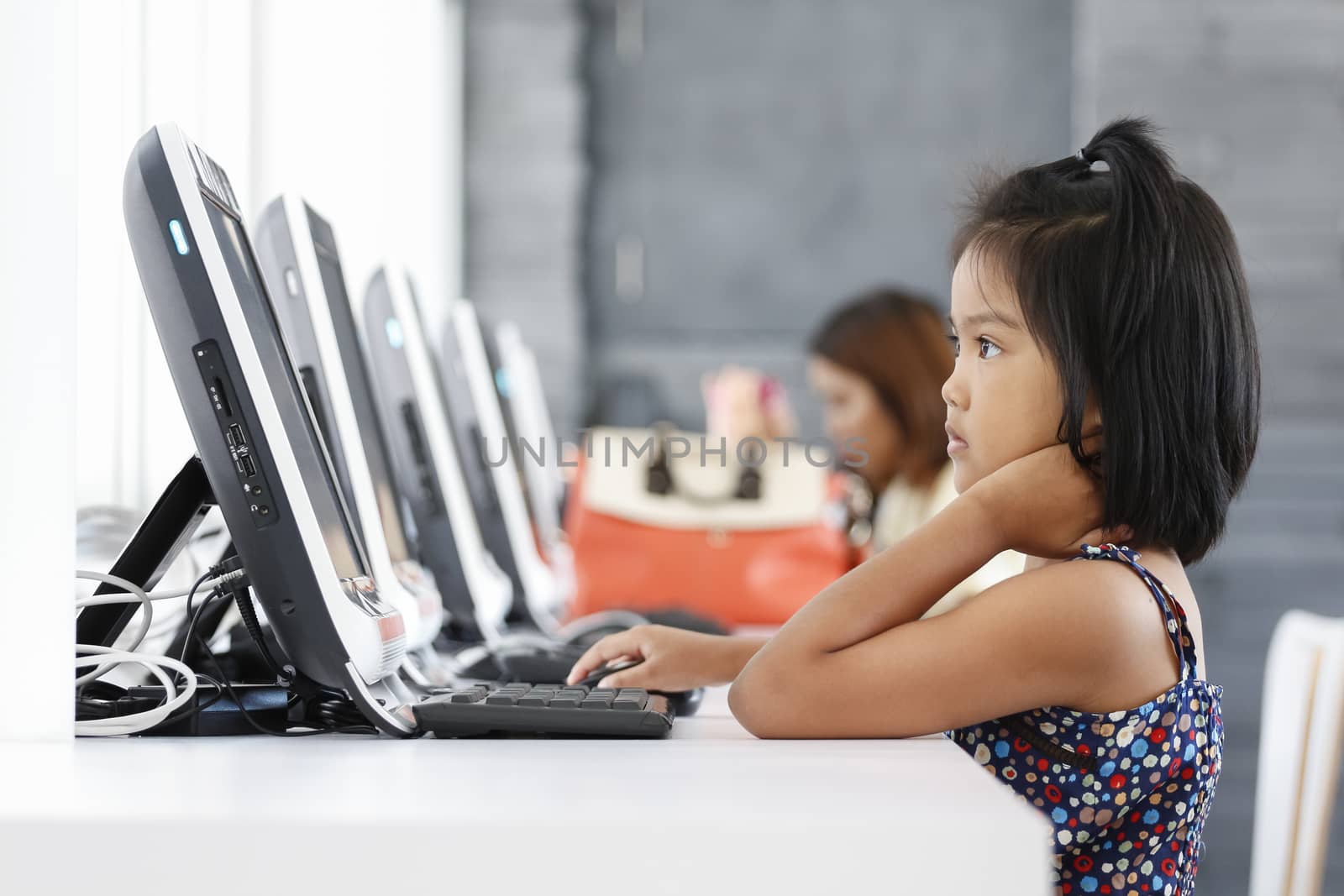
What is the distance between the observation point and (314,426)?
818 millimetres

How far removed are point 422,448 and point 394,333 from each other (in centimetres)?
12

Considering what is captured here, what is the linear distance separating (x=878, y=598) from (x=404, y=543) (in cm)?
58

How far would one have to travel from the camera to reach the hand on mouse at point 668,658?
896mm

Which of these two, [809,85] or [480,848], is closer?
[480,848]

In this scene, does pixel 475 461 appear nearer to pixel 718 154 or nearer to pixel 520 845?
pixel 520 845

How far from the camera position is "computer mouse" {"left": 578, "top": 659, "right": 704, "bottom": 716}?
2.92 feet

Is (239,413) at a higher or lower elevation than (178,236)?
lower

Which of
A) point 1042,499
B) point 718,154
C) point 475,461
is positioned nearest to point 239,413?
point 1042,499

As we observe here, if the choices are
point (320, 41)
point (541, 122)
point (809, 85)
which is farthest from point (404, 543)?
point (809, 85)

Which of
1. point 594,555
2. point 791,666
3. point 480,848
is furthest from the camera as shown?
point 594,555

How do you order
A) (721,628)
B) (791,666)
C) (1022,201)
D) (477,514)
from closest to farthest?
(791,666)
(1022,201)
(721,628)
(477,514)

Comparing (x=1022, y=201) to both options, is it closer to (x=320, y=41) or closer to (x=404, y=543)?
(x=404, y=543)

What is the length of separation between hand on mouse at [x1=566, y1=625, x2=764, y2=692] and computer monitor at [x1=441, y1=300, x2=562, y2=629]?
697 mm

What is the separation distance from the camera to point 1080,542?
0.85m
